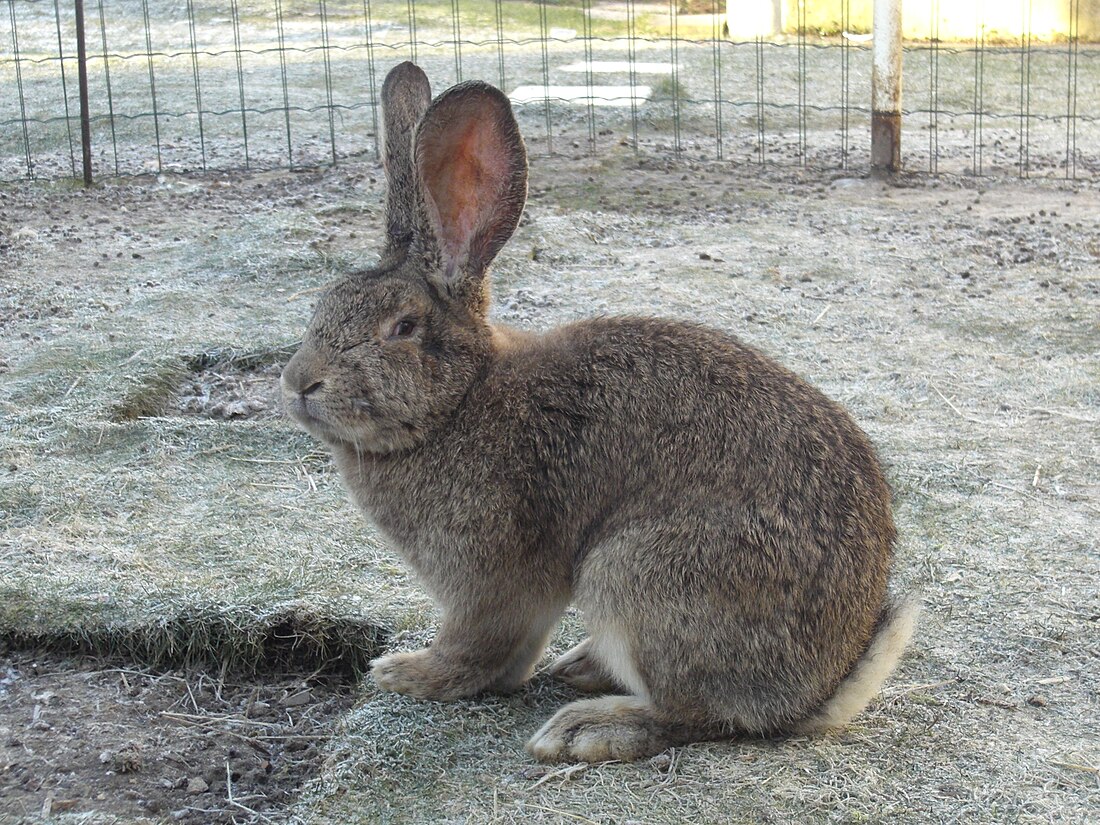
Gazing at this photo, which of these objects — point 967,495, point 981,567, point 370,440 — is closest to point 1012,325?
point 967,495

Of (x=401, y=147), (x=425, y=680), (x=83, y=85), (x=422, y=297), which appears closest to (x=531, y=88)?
(x=83, y=85)

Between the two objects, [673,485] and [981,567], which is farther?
[981,567]

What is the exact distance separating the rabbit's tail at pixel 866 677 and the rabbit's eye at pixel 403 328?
132 centimetres

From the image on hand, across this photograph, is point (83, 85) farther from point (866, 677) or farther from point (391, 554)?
point (866, 677)

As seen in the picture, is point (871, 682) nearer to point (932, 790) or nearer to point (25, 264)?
point (932, 790)

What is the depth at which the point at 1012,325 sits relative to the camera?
644cm

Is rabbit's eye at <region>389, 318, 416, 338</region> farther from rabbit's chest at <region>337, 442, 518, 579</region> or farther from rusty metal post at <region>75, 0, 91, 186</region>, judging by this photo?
rusty metal post at <region>75, 0, 91, 186</region>

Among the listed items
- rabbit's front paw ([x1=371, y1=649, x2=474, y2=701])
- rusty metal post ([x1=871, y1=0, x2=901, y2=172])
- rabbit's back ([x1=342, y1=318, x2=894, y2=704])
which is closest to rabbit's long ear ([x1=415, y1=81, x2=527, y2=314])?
rabbit's back ([x1=342, y1=318, x2=894, y2=704])

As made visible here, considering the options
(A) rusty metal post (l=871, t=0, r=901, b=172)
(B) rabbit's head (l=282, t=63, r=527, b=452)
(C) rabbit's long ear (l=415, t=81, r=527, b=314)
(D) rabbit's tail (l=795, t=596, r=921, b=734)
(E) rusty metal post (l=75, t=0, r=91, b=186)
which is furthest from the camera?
(A) rusty metal post (l=871, t=0, r=901, b=172)

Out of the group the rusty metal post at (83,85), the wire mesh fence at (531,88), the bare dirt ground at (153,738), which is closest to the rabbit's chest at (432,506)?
the bare dirt ground at (153,738)

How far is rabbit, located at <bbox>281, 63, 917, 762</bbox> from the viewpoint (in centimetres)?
304

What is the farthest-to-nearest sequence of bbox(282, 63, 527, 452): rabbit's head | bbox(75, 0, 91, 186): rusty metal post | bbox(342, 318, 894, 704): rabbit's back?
bbox(75, 0, 91, 186): rusty metal post
bbox(282, 63, 527, 452): rabbit's head
bbox(342, 318, 894, 704): rabbit's back

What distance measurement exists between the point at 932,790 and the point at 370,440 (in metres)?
1.52

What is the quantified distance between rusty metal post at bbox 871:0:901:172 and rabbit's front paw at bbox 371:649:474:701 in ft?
22.4
